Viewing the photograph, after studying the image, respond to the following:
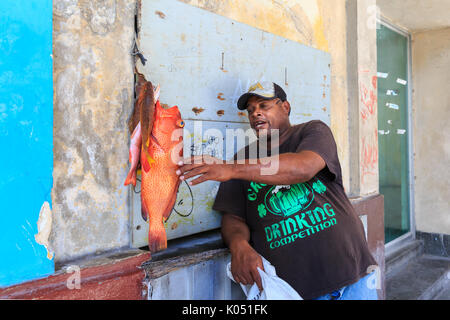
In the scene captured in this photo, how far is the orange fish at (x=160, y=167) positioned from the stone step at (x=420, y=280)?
333 cm

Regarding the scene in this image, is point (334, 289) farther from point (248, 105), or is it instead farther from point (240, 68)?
point (240, 68)

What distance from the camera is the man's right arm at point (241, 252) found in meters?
1.85

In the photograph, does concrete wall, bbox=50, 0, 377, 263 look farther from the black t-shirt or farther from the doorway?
the doorway

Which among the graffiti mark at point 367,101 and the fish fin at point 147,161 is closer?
the fish fin at point 147,161

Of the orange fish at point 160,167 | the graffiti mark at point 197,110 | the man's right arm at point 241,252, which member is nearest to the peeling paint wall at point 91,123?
the orange fish at point 160,167

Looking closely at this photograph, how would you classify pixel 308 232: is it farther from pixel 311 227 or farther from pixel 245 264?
pixel 245 264

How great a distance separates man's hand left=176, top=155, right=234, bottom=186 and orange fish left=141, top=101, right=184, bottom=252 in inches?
1.5

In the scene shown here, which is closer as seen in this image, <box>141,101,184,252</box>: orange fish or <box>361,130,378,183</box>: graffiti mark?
<box>141,101,184,252</box>: orange fish

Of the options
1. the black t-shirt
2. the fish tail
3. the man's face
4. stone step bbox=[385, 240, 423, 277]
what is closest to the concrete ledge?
the fish tail

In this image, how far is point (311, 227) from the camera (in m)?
1.91

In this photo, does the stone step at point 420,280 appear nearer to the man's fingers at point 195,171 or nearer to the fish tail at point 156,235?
the fish tail at point 156,235

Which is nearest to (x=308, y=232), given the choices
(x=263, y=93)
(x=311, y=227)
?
(x=311, y=227)

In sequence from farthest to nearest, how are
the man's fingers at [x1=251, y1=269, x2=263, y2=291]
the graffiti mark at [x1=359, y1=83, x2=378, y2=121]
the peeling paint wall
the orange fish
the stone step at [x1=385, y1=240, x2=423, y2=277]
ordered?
the stone step at [x1=385, y1=240, x2=423, y2=277] < the graffiti mark at [x1=359, y1=83, x2=378, y2=121] < the man's fingers at [x1=251, y1=269, x2=263, y2=291] < the peeling paint wall < the orange fish

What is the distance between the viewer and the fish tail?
5.00 feet
